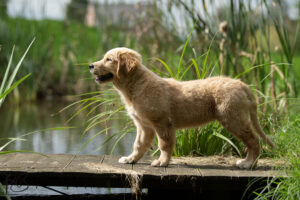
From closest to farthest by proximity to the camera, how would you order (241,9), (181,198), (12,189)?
(181,198)
(12,189)
(241,9)

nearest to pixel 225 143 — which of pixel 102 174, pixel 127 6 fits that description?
pixel 102 174

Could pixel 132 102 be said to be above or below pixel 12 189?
above

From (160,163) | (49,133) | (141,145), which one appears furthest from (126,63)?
(49,133)

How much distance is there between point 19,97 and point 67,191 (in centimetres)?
722

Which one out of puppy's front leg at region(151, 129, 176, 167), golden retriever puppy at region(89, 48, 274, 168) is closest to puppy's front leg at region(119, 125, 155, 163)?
golden retriever puppy at region(89, 48, 274, 168)

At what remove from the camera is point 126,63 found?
332cm

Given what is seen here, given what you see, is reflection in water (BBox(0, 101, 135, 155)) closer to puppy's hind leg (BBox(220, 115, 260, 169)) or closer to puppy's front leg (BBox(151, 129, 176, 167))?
puppy's front leg (BBox(151, 129, 176, 167))

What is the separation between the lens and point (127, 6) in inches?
403

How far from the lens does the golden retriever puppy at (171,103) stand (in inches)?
126

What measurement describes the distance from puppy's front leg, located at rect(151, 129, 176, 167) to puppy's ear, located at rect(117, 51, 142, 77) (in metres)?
0.63

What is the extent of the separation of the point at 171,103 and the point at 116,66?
0.62 meters

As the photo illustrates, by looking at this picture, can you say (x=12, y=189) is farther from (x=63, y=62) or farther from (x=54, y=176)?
(x=63, y=62)

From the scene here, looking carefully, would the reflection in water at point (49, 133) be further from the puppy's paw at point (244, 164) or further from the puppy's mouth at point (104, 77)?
the puppy's paw at point (244, 164)

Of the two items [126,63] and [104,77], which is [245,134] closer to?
A: [126,63]
